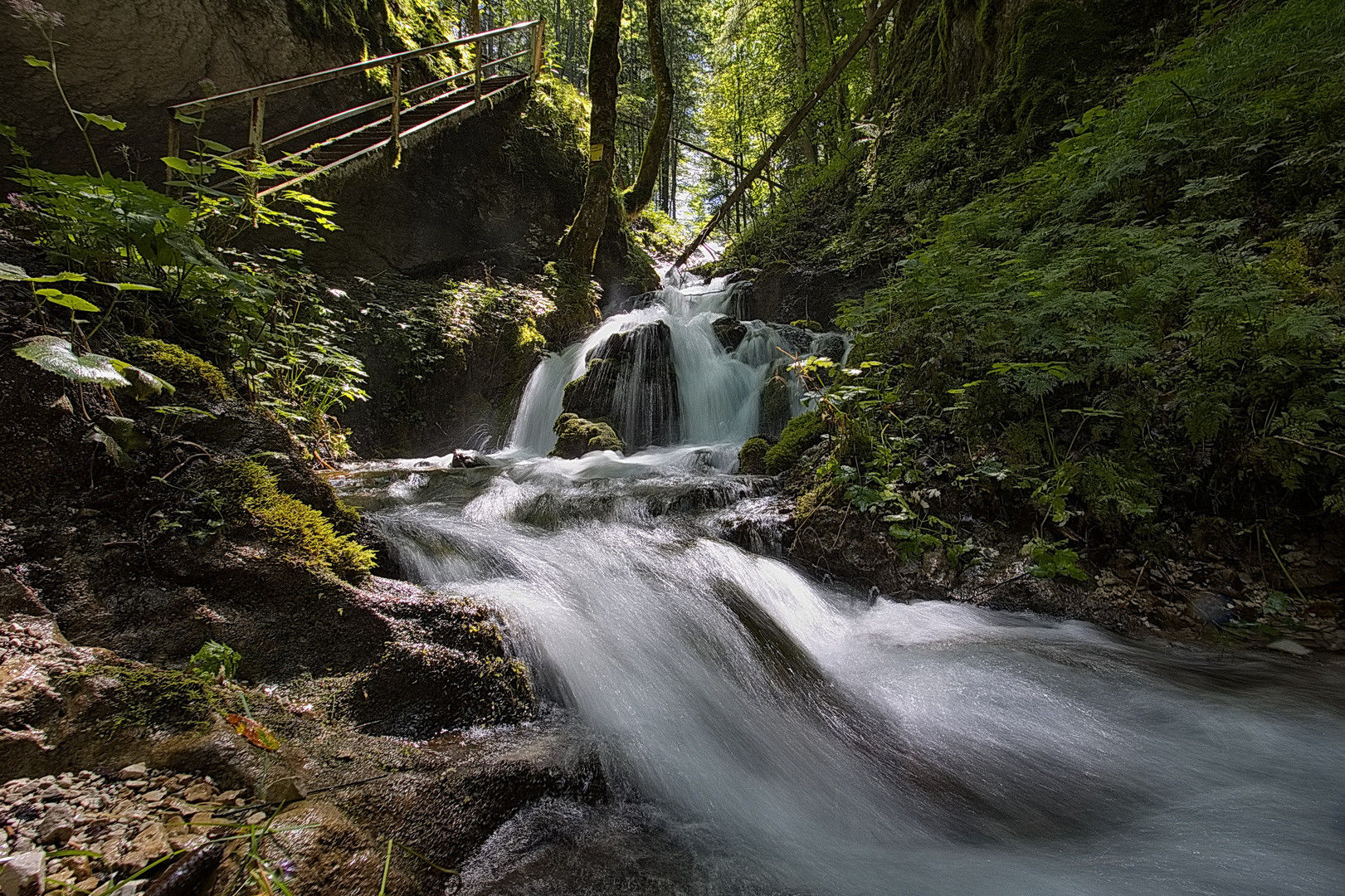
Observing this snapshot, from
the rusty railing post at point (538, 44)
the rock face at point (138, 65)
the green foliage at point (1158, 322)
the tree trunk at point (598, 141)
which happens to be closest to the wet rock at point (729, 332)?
the tree trunk at point (598, 141)

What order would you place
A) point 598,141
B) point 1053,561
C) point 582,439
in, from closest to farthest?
point 1053,561
point 582,439
point 598,141

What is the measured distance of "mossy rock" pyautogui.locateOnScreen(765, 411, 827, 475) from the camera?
17.1 ft

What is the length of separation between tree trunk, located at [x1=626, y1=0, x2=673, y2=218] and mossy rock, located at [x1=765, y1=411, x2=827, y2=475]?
10711 mm

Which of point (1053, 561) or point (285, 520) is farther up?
point (285, 520)

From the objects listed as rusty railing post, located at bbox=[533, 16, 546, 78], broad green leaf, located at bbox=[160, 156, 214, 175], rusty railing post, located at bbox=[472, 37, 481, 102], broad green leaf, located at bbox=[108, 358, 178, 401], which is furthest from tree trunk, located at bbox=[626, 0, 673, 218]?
broad green leaf, located at bbox=[108, 358, 178, 401]

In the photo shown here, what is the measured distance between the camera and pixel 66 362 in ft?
5.38

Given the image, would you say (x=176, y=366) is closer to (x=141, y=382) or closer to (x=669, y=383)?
(x=141, y=382)

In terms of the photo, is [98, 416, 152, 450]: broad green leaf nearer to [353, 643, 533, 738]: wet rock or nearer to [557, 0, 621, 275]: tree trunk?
[353, 643, 533, 738]: wet rock

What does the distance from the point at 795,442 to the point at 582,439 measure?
3.61m

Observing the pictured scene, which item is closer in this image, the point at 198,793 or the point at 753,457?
the point at 198,793

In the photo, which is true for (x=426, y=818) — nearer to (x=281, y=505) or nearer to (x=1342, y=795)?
(x=281, y=505)

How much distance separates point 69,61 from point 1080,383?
11.0 metres

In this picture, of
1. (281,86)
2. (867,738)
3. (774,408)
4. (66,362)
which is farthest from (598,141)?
(867,738)

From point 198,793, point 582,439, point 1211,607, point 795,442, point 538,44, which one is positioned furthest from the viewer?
point 538,44
